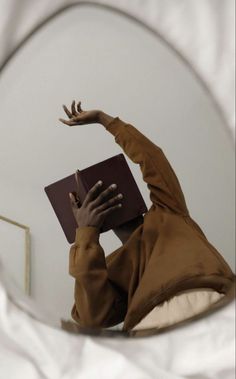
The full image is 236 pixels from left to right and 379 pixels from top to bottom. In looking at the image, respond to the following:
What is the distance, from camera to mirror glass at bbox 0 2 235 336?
545 millimetres

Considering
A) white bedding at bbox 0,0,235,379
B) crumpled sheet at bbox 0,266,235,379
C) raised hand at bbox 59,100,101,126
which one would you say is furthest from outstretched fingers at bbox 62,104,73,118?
crumpled sheet at bbox 0,266,235,379

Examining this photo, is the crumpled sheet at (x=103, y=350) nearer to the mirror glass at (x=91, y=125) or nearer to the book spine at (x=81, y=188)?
the mirror glass at (x=91, y=125)

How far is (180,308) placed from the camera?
0.57 meters

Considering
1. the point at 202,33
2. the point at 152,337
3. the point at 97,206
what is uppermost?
the point at 202,33

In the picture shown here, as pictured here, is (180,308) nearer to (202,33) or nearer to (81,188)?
(81,188)

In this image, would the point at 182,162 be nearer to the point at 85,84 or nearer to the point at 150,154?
the point at 150,154

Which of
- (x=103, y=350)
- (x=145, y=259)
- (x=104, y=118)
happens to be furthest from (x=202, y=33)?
(x=103, y=350)

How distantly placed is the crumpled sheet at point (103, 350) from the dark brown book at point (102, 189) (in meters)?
0.11

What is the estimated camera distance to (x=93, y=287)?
598mm

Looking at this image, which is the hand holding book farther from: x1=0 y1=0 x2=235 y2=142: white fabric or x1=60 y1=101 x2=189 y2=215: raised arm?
x1=0 y1=0 x2=235 y2=142: white fabric

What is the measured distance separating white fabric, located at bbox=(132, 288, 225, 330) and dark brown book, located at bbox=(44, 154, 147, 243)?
0.10 metres

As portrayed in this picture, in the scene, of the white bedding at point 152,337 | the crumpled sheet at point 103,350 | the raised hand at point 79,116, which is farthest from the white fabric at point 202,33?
the crumpled sheet at point 103,350

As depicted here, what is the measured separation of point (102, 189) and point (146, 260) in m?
0.09

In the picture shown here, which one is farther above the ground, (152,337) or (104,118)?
(104,118)
